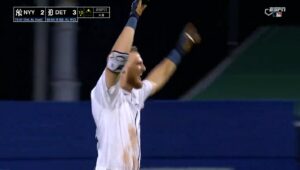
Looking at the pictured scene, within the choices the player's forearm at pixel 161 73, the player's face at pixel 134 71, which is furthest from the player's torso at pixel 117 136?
the player's forearm at pixel 161 73

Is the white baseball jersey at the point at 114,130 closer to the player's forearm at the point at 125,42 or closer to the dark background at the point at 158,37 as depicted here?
the player's forearm at the point at 125,42

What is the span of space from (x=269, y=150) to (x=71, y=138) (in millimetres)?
1597

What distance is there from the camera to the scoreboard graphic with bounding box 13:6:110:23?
8102 mm

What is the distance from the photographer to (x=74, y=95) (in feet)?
25.0

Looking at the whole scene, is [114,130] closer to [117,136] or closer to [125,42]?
[117,136]

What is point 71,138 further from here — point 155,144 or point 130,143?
point 130,143

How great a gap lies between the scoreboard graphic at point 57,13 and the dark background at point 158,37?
0.75 m

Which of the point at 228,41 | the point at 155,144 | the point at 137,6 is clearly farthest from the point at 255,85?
the point at 137,6

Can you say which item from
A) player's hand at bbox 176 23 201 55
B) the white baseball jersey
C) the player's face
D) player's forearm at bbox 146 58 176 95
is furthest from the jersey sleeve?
player's hand at bbox 176 23 201 55

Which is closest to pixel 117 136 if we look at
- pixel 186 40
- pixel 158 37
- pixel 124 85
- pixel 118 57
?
pixel 124 85

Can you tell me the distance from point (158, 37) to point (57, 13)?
3.90 metres

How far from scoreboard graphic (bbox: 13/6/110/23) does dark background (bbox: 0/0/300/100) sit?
748 millimetres

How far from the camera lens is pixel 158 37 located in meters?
11.9

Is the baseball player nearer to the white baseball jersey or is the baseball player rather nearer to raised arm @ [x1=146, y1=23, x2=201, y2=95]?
the white baseball jersey
